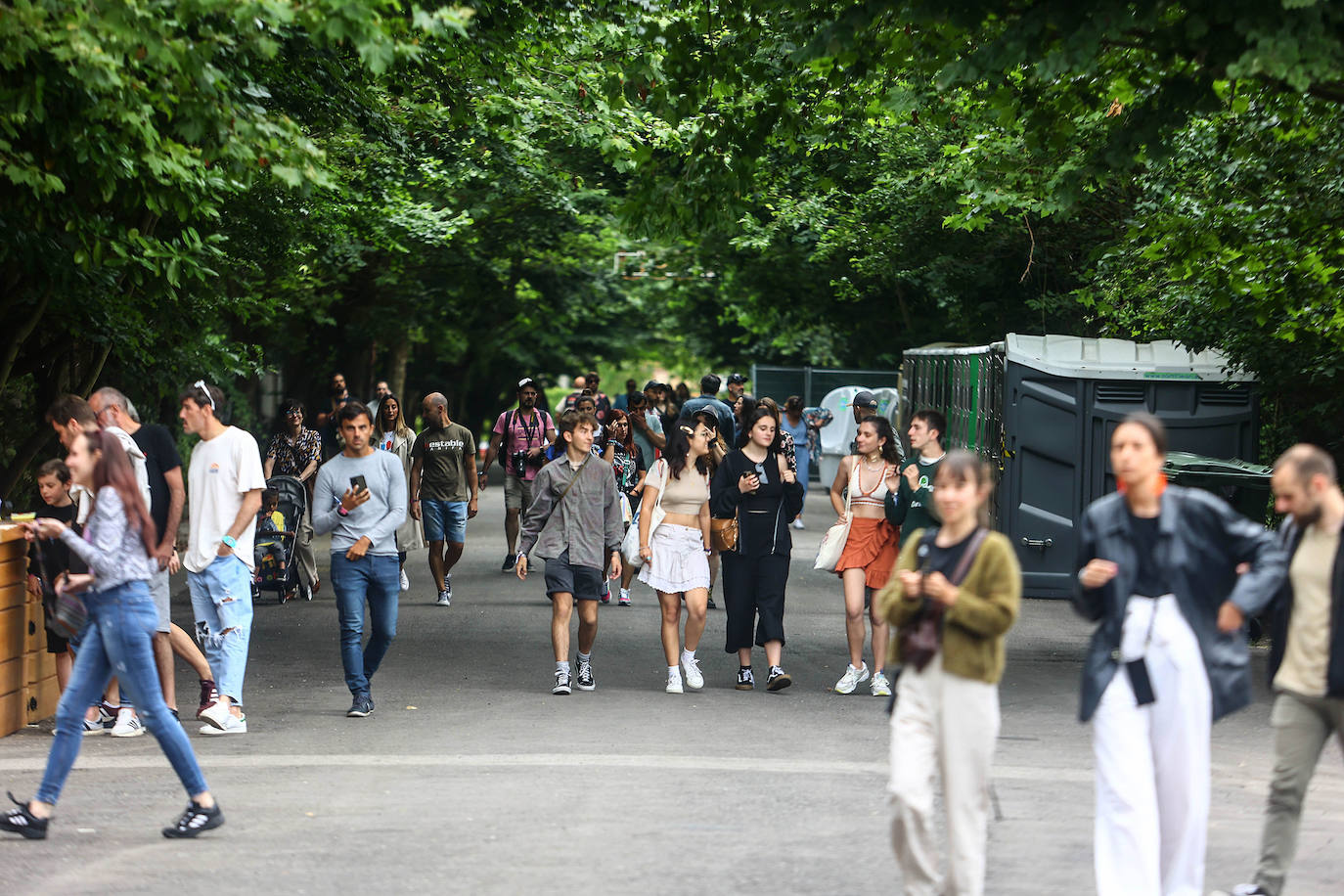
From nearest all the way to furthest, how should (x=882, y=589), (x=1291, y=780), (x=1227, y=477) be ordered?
1. (x=1291, y=780)
2. (x=882, y=589)
3. (x=1227, y=477)

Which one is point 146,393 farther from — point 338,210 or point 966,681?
point 966,681

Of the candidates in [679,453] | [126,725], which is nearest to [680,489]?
[679,453]

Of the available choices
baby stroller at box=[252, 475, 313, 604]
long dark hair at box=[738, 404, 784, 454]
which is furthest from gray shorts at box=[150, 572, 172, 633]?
baby stroller at box=[252, 475, 313, 604]

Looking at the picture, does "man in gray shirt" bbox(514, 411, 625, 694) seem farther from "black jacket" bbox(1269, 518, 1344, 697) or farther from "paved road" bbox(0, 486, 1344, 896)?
"black jacket" bbox(1269, 518, 1344, 697)

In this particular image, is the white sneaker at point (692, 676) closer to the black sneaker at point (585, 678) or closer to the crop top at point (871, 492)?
the black sneaker at point (585, 678)

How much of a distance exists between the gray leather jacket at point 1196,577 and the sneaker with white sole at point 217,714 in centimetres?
508

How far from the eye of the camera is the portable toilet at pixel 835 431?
2726cm

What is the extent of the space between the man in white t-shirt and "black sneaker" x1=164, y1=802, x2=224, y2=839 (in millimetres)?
2224

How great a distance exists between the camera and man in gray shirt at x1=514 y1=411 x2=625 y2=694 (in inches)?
384

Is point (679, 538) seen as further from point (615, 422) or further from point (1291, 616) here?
point (1291, 616)

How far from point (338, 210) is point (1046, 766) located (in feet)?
32.3

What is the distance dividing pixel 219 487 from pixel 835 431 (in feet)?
65.0

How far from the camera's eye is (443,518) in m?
14.0

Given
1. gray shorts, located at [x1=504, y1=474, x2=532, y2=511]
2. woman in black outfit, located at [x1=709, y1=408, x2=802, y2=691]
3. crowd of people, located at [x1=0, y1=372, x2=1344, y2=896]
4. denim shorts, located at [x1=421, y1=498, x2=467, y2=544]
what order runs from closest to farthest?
crowd of people, located at [x1=0, y1=372, x2=1344, y2=896]
woman in black outfit, located at [x1=709, y1=408, x2=802, y2=691]
denim shorts, located at [x1=421, y1=498, x2=467, y2=544]
gray shorts, located at [x1=504, y1=474, x2=532, y2=511]
